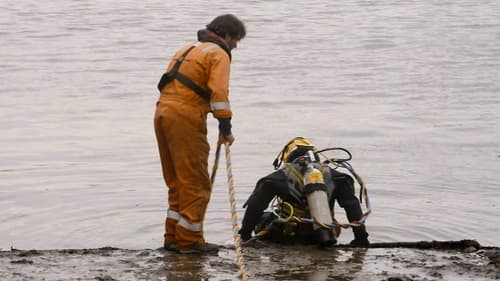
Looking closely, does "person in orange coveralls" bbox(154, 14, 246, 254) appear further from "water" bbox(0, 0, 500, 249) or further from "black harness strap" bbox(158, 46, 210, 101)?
"water" bbox(0, 0, 500, 249)

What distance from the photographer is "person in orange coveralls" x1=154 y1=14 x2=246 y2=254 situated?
8312 mm

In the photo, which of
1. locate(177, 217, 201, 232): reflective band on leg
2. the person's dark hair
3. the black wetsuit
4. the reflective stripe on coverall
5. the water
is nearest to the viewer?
the reflective stripe on coverall

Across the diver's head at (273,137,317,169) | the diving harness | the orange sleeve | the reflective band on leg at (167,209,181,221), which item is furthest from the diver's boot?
the orange sleeve

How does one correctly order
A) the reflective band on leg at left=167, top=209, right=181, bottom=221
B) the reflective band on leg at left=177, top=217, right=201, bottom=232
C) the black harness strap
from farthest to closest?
the reflective band on leg at left=167, top=209, right=181, bottom=221 → the reflective band on leg at left=177, top=217, right=201, bottom=232 → the black harness strap

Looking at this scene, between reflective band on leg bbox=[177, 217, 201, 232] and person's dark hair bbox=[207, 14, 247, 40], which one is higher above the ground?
person's dark hair bbox=[207, 14, 247, 40]

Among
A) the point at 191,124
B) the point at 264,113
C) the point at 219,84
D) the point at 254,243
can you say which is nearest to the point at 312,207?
the point at 254,243

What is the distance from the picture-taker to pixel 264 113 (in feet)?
57.2

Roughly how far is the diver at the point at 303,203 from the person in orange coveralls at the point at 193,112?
71 cm

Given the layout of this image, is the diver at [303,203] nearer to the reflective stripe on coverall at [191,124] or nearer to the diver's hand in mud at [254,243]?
the diver's hand in mud at [254,243]

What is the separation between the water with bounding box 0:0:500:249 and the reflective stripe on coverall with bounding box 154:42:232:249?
7.03 feet

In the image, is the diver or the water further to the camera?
the water

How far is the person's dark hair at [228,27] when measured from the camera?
8508 millimetres

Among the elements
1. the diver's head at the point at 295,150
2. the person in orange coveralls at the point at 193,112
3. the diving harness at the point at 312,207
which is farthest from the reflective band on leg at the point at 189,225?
the diver's head at the point at 295,150

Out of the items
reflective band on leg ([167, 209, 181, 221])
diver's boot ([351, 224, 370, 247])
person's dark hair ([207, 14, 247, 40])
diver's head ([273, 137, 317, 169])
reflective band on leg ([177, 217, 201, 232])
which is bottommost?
diver's boot ([351, 224, 370, 247])
